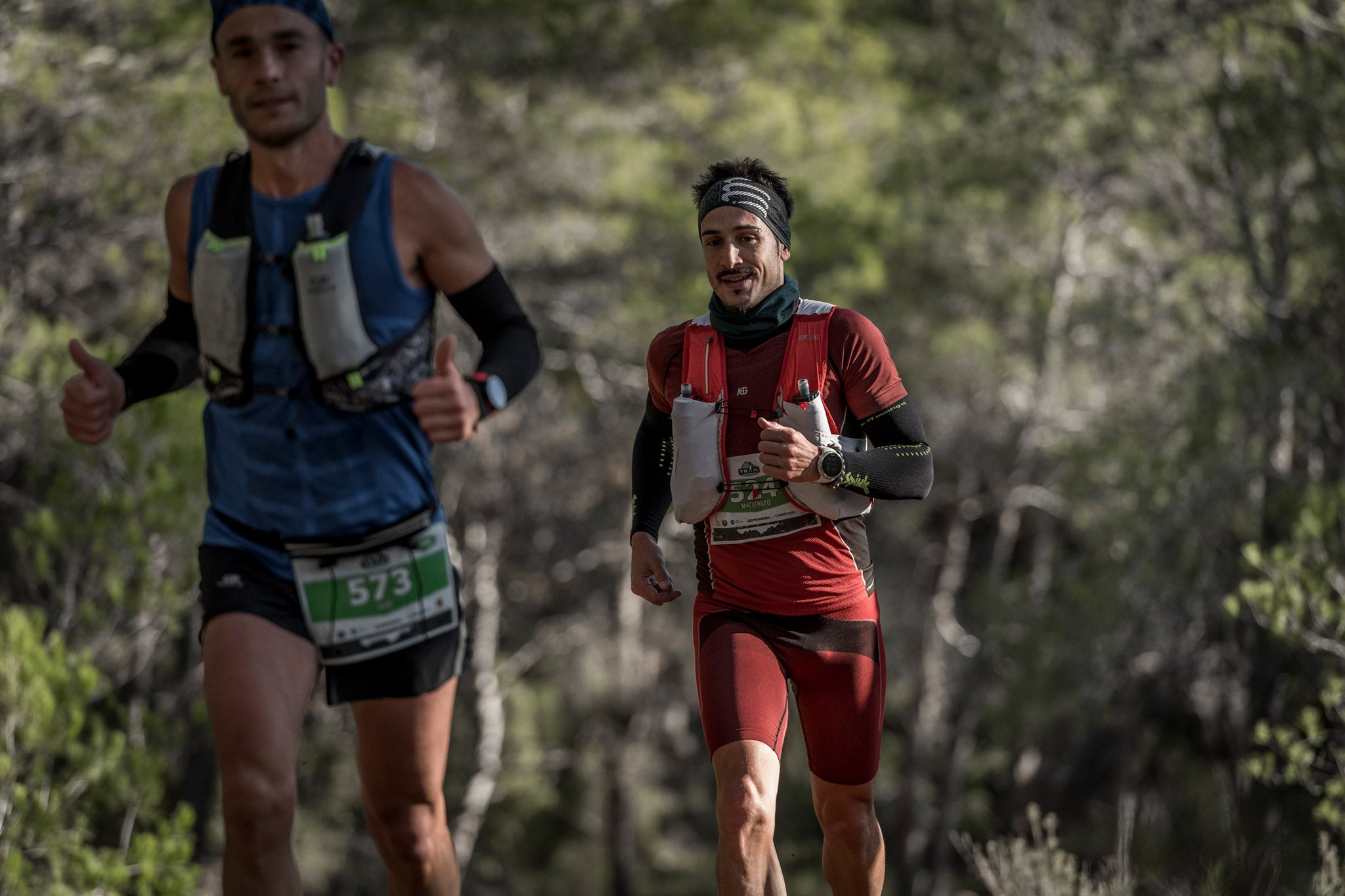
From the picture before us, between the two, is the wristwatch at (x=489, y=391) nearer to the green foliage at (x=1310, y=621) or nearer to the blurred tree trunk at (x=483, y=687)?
the green foliage at (x=1310, y=621)

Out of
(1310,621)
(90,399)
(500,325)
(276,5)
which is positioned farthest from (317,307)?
(1310,621)

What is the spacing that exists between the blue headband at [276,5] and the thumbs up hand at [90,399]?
746 mm

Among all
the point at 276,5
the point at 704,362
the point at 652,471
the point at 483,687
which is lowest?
the point at 483,687

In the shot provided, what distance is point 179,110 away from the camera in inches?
423

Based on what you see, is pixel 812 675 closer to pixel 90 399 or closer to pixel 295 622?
pixel 295 622

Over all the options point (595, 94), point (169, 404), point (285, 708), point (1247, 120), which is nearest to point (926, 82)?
point (595, 94)

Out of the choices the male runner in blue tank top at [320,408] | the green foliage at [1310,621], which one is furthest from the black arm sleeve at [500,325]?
the green foliage at [1310,621]

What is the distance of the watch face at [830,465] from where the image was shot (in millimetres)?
3256

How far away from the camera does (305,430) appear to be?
9.39ft

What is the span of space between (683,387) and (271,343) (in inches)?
45.1

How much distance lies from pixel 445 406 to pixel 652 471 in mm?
1371

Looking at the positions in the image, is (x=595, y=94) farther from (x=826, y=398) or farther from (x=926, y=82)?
(x=826, y=398)

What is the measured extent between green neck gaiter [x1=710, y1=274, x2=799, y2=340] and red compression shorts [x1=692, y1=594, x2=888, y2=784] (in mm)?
764

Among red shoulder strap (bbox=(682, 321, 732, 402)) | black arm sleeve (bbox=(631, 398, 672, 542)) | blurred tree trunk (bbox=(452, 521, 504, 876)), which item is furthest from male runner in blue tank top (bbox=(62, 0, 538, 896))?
blurred tree trunk (bbox=(452, 521, 504, 876))
